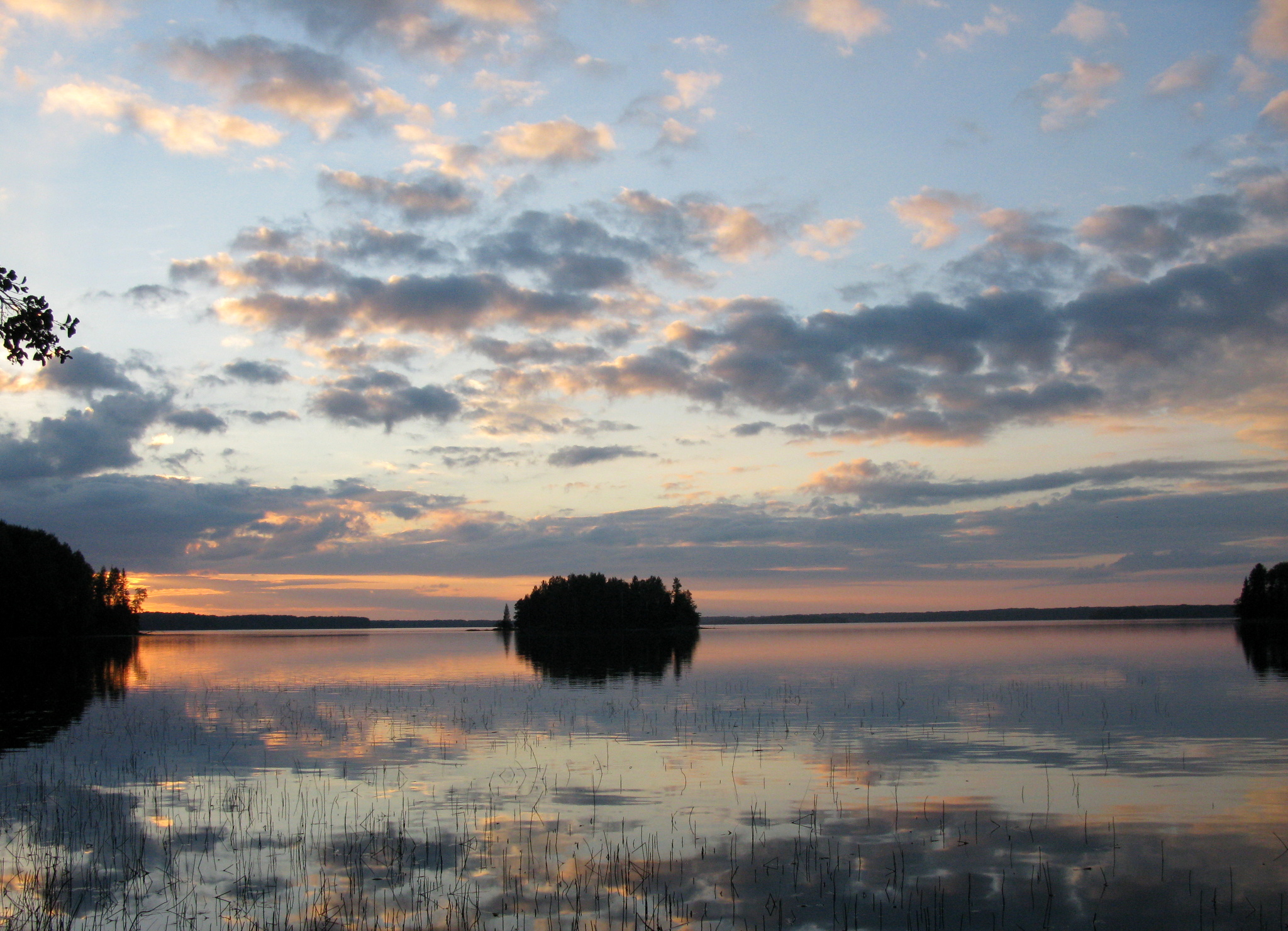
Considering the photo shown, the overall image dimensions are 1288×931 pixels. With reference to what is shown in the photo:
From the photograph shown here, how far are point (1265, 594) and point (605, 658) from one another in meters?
159

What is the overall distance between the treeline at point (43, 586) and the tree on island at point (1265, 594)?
706 feet

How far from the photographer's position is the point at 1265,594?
622 feet

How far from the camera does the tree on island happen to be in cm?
18588

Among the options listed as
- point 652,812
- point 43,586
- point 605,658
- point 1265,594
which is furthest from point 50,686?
point 1265,594

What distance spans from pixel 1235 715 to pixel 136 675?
7020cm

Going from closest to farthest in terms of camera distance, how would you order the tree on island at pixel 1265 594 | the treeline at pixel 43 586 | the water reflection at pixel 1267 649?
the water reflection at pixel 1267 649, the treeline at pixel 43 586, the tree on island at pixel 1265 594

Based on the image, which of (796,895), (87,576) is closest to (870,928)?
(796,895)

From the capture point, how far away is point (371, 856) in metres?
18.0

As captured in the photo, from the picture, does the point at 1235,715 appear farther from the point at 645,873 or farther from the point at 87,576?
the point at 87,576

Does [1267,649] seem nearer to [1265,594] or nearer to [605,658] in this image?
[605,658]

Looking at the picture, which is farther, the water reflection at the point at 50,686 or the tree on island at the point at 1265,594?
the tree on island at the point at 1265,594

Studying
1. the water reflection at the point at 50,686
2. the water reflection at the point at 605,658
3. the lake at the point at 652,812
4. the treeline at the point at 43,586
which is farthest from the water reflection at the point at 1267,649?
the treeline at the point at 43,586

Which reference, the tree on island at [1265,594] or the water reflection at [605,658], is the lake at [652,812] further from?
the tree on island at [1265,594]

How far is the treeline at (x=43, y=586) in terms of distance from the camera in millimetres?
126250
